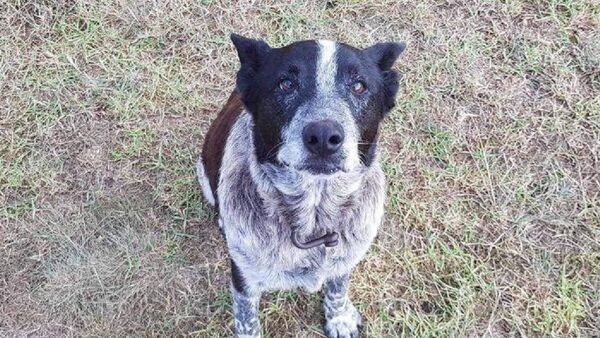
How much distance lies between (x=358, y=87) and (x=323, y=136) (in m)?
0.39

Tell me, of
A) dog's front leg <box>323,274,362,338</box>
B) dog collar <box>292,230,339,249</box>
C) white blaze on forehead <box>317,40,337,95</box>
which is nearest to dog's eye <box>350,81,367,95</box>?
white blaze on forehead <box>317,40,337,95</box>

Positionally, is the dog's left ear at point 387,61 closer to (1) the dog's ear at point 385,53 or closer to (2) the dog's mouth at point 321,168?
(1) the dog's ear at point 385,53

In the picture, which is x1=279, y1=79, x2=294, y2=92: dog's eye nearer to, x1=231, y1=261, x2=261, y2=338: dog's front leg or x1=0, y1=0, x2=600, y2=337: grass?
x1=231, y1=261, x2=261, y2=338: dog's front leg

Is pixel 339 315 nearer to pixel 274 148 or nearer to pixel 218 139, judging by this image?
pixel 218 139

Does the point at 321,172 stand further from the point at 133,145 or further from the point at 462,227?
the point at 133,145

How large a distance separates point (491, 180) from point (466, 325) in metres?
1.07

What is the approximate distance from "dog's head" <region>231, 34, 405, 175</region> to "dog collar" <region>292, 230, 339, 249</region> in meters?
0.41

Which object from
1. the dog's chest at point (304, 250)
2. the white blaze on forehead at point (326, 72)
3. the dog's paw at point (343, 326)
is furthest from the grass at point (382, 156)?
the white blaze on forehead at point (326, 72)

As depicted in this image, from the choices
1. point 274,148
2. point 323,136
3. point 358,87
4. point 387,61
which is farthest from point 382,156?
point 323,136

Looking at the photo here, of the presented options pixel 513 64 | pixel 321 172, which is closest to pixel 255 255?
pixel 321 172

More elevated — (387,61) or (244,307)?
(387,61)

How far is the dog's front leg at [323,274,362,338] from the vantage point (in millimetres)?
3785

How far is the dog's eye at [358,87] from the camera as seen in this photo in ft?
9.43

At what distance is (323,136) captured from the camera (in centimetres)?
263
